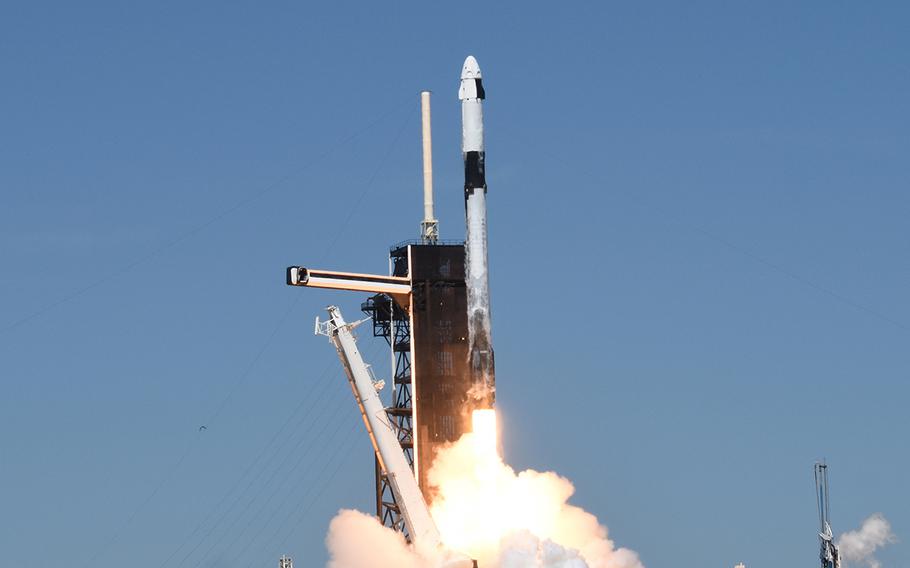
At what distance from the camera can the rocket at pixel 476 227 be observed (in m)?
123

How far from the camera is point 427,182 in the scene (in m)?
152

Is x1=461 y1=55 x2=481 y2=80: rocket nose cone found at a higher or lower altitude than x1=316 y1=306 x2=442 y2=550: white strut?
higher

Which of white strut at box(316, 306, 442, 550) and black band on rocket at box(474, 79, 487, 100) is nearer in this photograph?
black band on rocket at box(474, 79, 487, 100)

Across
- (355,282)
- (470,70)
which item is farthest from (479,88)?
(355,282)

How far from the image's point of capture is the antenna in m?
151

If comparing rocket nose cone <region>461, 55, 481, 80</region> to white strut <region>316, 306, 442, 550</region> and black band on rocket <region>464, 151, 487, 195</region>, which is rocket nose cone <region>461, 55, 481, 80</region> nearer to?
black band on rocket <region>464, 151, 487, 195</region>

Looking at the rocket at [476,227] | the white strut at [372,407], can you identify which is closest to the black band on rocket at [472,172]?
the rocket at [476,227]

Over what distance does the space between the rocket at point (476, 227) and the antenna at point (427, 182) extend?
2553 cm

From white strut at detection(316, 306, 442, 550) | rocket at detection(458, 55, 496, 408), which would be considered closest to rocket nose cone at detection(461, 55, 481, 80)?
rocket at detection(458, 55, 496, 408)

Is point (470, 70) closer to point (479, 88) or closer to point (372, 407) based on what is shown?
point (479, 88)

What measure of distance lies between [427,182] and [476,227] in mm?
28902

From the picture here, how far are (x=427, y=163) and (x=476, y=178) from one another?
2927cm

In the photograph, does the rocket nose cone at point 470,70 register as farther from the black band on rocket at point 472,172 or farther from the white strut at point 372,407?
the white strut at point 372,407

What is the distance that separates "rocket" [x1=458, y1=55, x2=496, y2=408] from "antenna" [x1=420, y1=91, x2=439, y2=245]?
25.5 metres
